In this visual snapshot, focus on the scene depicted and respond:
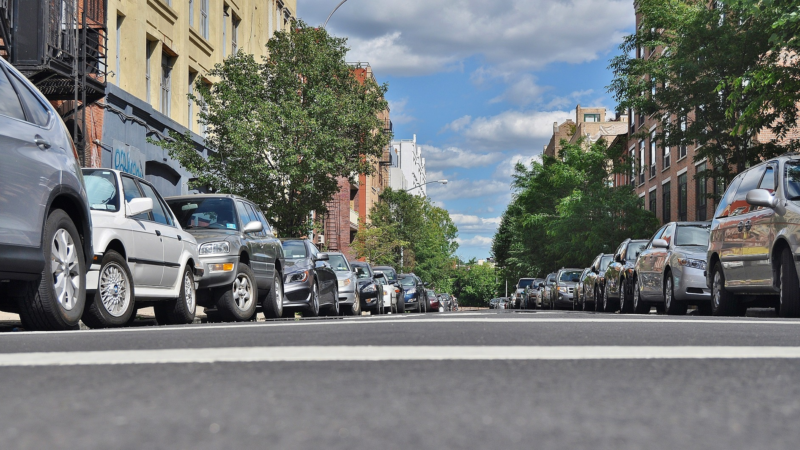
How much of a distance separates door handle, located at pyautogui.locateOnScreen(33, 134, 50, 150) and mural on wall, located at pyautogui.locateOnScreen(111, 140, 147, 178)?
50.2 feet

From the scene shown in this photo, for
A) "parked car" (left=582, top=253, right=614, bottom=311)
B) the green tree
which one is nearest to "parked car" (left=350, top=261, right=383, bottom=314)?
the green tree

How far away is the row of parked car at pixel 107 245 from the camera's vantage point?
22.8ft

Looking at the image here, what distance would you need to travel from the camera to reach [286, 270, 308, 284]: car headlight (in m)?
16.7

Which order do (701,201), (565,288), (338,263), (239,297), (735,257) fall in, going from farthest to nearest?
(701,201) → (565,288) → (338,263) → (239,297) → (735,257)

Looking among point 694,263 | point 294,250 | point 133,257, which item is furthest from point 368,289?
point 133,257

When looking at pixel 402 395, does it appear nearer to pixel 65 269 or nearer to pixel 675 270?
pixel 65 269

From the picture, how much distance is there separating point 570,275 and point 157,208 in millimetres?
24902

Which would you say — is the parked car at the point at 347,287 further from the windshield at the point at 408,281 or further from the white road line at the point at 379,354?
the white road line at the point at 379,354

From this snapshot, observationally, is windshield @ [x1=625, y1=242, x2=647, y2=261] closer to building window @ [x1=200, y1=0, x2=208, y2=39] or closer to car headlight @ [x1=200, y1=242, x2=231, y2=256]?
car headlight @ [x1=200, y1=242, x2=231, y2=256]

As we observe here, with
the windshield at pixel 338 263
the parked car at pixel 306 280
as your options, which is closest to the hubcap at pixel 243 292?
the parked car at pixel 306 280

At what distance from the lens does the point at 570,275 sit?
3412 cm

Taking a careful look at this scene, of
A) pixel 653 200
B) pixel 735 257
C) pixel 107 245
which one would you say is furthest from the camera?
pixel 653 200

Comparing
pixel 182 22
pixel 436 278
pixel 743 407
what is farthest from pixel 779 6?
pixel 436 278

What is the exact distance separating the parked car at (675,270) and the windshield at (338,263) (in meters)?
7.38
